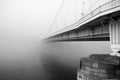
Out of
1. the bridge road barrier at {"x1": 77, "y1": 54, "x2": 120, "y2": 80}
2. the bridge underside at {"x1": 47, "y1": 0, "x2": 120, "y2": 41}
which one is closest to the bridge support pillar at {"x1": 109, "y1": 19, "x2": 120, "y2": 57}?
the bridge underside at {"x1": 47, "y1": 0, "x2": 120, "y2": 41}

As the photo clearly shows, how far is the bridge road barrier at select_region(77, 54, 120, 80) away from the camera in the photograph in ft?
53.3

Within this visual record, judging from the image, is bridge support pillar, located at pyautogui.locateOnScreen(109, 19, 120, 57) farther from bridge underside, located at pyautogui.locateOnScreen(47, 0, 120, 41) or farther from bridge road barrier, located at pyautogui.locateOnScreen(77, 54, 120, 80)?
bridge road barrier, located at pyautogui.locateOnScreen(77, 54, 120, 80)

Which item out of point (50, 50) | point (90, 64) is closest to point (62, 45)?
point (50, 50)

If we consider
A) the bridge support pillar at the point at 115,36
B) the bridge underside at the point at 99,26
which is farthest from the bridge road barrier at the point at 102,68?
the bridge underside at the point at 99,26

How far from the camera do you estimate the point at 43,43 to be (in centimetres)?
9706

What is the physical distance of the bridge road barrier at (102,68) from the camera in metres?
16.2

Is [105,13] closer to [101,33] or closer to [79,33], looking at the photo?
[101,33]

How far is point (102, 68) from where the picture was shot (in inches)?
662

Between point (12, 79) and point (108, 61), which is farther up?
point (108, 61)

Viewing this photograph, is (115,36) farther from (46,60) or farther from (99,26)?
(46,60)

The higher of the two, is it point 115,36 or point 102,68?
point 115,36

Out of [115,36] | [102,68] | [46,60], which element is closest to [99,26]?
[115,36]

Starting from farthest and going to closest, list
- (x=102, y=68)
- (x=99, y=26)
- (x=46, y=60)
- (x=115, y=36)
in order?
(x=46, y=60), (x=99, y=26), (x=115, y=36), (x=102, y=68)

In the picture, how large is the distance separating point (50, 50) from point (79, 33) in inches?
2022
